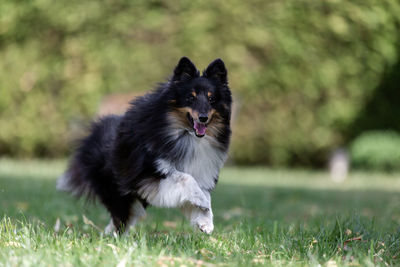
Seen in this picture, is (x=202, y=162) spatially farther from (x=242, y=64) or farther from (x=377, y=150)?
(x=377, y=150)

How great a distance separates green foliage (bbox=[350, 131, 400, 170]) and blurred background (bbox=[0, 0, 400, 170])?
2 centimetres

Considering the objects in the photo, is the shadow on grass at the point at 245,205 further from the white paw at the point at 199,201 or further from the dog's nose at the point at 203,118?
the dog's nose at the point at 203,118

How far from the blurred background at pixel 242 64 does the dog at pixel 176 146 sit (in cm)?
675

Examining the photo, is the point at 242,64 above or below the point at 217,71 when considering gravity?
above

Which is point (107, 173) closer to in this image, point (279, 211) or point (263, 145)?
point (279, 211)

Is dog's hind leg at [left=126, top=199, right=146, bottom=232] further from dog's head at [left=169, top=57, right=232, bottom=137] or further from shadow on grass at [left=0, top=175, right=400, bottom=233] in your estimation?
dog's head at [left=169, top=57, right=232, bottom=137]

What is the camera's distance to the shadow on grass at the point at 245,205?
4934 mm

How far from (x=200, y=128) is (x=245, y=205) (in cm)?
282

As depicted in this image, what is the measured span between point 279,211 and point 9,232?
3.50m

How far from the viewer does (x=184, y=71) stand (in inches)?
152

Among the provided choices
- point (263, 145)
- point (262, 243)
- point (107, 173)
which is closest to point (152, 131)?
point (107, 173)

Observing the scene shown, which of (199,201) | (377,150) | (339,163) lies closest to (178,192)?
(199,201)

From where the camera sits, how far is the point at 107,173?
427 cm

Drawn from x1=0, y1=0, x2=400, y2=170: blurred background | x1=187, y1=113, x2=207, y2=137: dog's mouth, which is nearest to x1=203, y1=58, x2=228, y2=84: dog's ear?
x1=187, y1=113, x2=207, y2=137: dog's mouth
